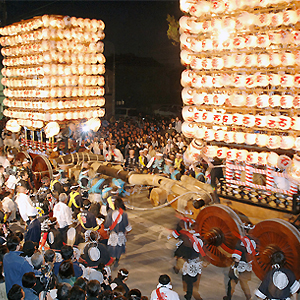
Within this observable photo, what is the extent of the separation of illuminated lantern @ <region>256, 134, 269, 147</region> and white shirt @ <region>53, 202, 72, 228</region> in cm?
441

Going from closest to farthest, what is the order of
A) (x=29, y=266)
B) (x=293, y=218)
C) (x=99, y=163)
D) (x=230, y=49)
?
(x=29, y=266) < (x=293, y=218) < (x=230, y=49) < (x=99, y=163)

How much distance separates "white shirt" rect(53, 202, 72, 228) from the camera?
6.96 meters

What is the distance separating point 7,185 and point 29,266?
586 cm

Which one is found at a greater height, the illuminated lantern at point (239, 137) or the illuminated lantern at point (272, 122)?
the illuminated lantern at point (272, 122)

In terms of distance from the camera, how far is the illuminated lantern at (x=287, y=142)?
21.3 ft

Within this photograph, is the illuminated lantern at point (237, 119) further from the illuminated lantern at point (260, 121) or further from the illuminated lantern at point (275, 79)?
the illuminated lantern at point (275, 79)

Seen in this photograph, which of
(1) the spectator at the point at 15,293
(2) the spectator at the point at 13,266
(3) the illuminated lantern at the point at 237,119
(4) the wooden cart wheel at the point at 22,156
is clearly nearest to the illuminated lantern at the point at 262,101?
(3) the illuminated lantern at the point at 237,119

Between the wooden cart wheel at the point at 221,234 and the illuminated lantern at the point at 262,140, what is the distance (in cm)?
158

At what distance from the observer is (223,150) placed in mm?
7516

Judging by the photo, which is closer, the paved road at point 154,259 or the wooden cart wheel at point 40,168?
the paved road at point 154,259

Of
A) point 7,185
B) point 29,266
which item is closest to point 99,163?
point 7,185

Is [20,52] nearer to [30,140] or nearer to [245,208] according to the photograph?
[30,140]

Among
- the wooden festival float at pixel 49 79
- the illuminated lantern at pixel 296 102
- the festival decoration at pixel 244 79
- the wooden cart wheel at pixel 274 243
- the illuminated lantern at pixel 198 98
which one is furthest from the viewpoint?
the wooden festival float at pixel 49 79

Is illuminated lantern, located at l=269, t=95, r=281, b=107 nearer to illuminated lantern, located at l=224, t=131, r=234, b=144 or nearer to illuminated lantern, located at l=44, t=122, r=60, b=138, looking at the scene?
illuminated lantern, located at l=224, t=131, r=234, b=144
